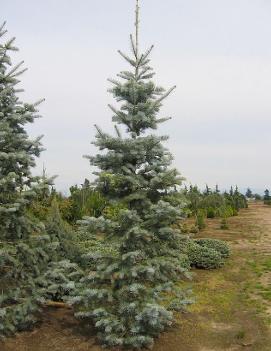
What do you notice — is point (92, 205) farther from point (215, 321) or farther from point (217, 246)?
point (215, 321)

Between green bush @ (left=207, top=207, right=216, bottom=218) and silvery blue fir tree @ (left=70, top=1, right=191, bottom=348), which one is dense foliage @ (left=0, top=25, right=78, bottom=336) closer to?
silvery blue fir tree @ (left=70, top=1, right=191, bottom=348)

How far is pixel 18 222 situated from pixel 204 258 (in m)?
11.0

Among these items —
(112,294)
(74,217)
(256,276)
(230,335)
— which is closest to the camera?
(112,294)

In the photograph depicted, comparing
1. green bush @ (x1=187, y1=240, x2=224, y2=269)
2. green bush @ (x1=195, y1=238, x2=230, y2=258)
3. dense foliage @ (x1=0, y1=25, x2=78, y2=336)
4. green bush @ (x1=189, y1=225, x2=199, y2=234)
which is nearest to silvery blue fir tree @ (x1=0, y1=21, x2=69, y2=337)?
dense foliage @ (x1=0, y1=25, x2=78, y2=336)

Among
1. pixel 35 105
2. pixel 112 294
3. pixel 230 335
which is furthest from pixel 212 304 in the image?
pixel 35 105

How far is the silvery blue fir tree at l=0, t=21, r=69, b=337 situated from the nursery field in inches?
31.9

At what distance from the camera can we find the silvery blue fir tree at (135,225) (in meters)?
12.1

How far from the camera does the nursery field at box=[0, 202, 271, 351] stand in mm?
12858

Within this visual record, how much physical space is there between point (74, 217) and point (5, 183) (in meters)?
14.2

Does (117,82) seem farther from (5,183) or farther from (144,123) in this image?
(5,183)

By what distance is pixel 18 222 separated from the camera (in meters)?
12.9

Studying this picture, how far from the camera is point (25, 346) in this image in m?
12.5

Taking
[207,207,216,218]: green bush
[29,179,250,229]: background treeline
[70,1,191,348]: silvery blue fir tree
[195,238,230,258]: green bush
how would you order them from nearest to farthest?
1. [70,1,191,348]: silvery blue fir tree
2. [29,179,250,229]: background treeline
3. [195,238,230,258]: green bush
4. [207,207,216,218]: green bush

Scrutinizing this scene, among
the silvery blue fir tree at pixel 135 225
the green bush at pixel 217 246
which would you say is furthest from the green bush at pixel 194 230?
the silvery blue fir tree at pixel 135 225
